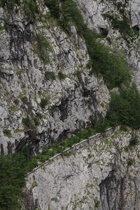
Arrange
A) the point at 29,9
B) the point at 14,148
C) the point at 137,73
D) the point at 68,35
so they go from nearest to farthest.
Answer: the point at 14,148 → the point at 29,9 → the point at 68,35 → the point at 137,73

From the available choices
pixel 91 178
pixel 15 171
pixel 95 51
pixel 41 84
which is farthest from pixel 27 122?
pixel 95 51

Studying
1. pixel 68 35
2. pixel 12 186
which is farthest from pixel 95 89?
pixel 12 186

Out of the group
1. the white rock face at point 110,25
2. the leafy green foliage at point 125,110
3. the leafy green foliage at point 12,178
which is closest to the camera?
the leafy green foliage at point 12,178

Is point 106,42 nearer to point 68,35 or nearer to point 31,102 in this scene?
point 68,35

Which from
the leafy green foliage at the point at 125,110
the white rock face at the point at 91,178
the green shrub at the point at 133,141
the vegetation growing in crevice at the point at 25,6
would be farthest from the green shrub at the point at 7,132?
the green shrub at the point at 133,141

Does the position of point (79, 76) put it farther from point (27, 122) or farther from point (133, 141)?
point (133, 141)

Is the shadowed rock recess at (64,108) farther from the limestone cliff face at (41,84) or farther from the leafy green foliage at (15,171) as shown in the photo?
the leafy green foliage at (15,171)

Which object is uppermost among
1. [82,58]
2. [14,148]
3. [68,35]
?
[68,35]
